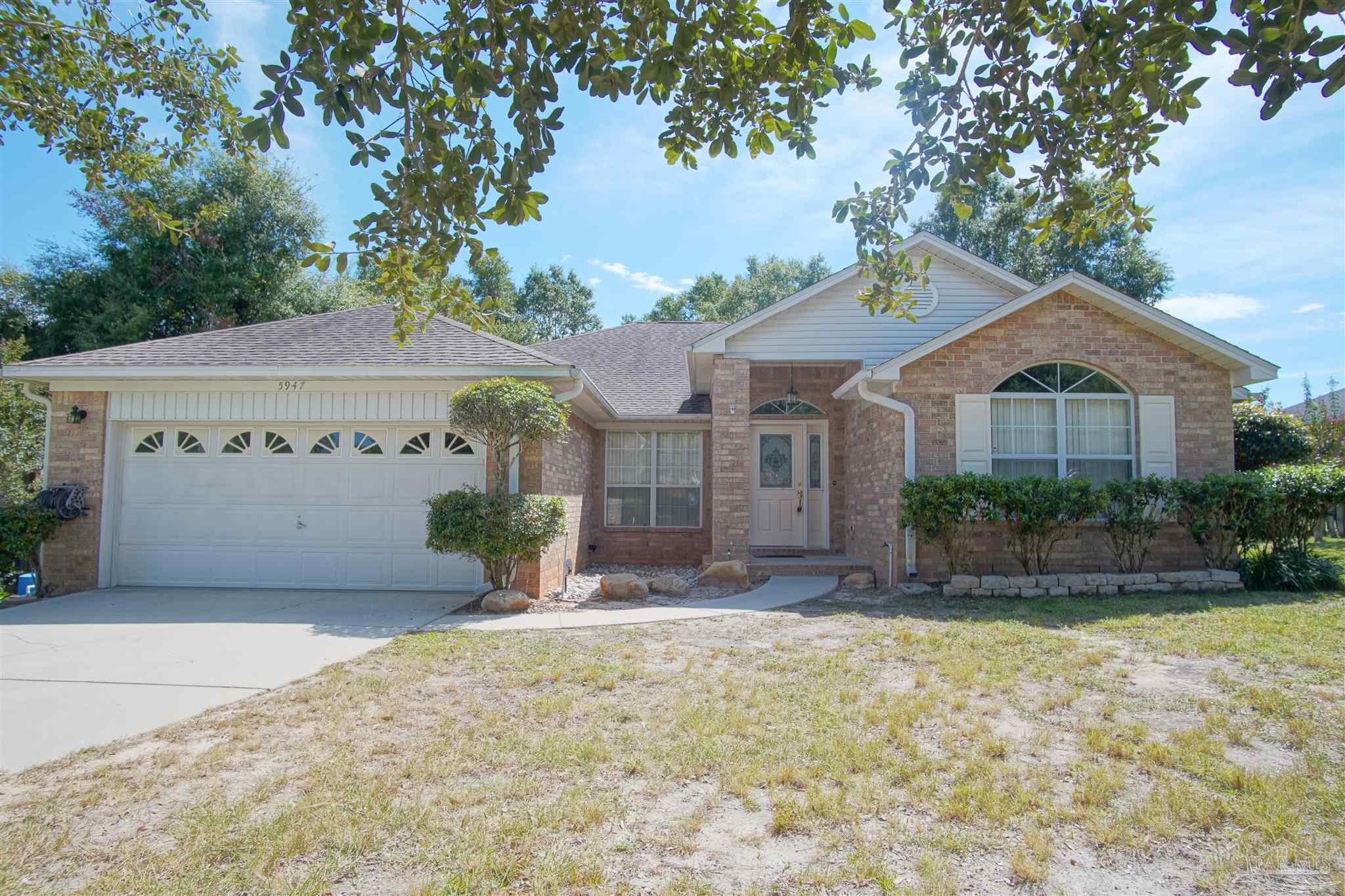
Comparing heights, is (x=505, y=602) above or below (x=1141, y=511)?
below

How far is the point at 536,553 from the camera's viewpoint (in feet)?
27.8

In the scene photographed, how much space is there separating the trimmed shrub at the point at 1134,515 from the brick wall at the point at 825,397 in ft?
14.3

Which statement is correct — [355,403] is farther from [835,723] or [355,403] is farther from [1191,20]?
[1191,20]

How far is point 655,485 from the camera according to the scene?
43.8ft

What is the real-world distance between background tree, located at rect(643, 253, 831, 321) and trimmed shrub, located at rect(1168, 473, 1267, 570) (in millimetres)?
23918

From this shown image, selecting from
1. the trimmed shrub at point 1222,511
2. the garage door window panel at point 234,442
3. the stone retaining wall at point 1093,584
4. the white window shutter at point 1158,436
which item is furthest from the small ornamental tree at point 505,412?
the trimmed shrub at point 1222,511

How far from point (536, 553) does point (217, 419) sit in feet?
16.5

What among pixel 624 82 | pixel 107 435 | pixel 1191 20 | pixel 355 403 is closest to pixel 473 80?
pixel 624 82

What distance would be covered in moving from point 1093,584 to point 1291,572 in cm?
222

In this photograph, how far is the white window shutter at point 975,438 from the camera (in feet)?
31.6

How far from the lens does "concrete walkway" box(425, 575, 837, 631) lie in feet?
24.1

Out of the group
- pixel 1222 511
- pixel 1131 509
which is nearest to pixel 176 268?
pixel 1131 509

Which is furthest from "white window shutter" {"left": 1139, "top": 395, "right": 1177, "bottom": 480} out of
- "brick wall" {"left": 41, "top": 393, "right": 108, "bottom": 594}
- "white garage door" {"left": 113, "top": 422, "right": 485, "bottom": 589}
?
"brick wall" {"left": 41, "top": 393, "right": 108, "bottom": 594}

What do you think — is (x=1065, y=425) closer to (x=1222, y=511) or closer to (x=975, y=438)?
(x=975, y=438)
